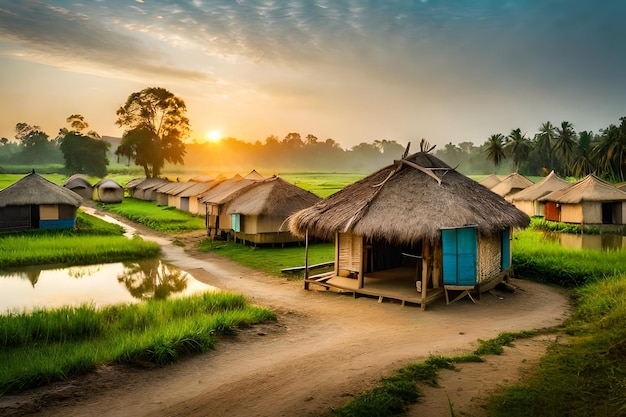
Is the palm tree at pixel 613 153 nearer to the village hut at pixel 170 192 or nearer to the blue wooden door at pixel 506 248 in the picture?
the blue wooden door at pixel 506 248

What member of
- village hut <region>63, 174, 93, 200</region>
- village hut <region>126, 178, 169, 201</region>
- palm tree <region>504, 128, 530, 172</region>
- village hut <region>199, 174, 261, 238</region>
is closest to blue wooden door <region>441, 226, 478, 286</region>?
village hut <region>199, 174, 261, 238</region>

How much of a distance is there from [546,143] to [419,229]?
66639mm

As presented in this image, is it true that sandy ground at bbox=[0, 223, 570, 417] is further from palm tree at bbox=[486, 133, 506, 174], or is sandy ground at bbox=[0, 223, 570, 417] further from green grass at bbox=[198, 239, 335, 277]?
palm tree at bbox=[486, 133, 506, 174]

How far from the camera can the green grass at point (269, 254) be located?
18297mm

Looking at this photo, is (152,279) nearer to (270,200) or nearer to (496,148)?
(270,200)

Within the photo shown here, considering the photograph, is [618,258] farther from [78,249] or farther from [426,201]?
[78,249]

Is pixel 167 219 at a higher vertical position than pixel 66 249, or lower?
higher

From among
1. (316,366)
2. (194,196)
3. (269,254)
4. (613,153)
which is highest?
(613,153)

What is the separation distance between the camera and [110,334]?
9336 mm

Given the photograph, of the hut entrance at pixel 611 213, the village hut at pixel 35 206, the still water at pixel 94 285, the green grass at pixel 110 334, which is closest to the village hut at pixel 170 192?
the village hut at pixel 35 206

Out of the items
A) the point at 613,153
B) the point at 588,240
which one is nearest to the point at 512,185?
the point at 613,153

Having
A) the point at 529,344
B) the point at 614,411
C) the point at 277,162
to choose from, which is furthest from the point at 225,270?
the point at 277,162

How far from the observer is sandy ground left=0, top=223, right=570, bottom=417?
6066mm

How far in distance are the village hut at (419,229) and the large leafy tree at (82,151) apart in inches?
2519
